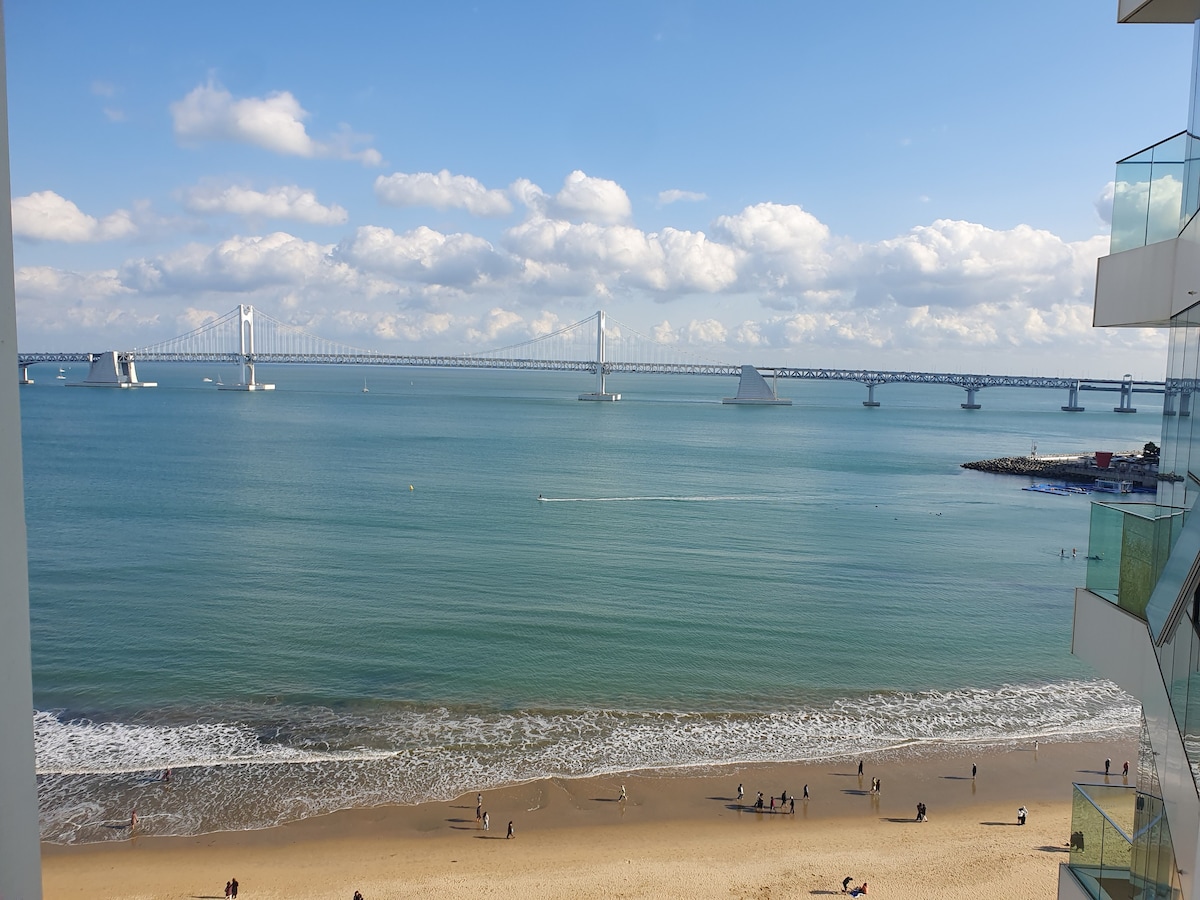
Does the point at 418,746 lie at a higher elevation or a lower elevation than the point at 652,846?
higher

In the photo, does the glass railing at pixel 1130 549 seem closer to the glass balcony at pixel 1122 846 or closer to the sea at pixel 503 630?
the glass balcony at pixel 1122 846

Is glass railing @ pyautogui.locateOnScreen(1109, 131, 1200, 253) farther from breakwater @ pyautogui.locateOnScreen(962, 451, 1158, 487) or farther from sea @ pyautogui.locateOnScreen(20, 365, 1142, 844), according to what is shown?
breakwater @ pyautogui.locateOnScreen(962, 451, 1158, 487)

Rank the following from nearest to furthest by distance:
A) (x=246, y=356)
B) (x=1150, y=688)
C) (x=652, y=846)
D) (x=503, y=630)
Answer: (x=1150, y=688) < (x=652, y=846) < (x=503, y=630) < (x=246, y=356)

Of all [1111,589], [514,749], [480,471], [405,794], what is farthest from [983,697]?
[480,471]

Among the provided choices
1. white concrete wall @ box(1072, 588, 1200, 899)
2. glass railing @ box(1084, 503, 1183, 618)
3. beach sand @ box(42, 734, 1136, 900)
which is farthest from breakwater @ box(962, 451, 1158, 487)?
white concrete wall @ box(1072, 588, 1200, 899)

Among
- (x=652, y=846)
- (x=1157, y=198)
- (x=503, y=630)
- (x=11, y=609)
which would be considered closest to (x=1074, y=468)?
(x=503, y=630)

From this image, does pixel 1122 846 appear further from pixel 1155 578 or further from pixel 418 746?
pixel 418 746

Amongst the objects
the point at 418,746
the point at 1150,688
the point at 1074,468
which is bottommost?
the point at 418,746

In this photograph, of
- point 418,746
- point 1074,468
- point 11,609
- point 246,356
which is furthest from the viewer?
point 246,356
